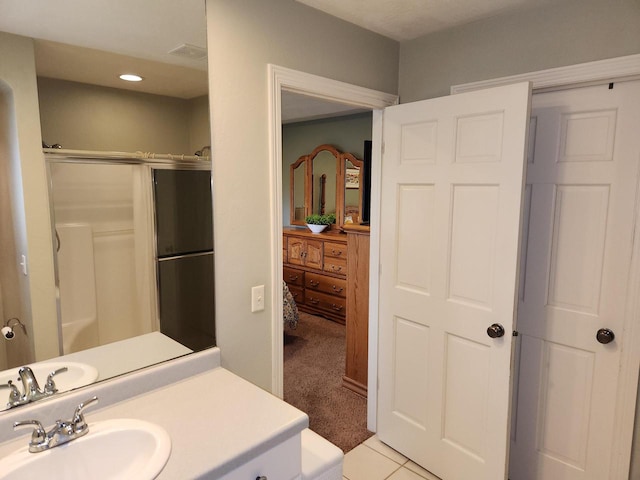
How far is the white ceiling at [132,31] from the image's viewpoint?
1.25 meters

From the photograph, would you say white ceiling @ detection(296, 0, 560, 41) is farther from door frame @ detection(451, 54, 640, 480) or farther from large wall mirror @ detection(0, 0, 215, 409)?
large wall mirror @ detection(0, 0, 215, 409)

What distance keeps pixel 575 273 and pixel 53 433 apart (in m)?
2.09

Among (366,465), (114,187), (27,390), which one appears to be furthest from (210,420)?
(366,465)

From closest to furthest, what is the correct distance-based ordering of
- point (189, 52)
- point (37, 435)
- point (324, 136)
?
point (37, 435) < point (189, 52) < point (324, 136)

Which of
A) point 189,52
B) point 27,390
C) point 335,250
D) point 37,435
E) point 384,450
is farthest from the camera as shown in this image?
point 335,250

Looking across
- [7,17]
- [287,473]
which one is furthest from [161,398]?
→ [7,17]

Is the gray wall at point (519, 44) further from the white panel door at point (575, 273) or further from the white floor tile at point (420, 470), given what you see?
the white floor tile at point (420, 470)

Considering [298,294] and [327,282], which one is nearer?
[327,282]

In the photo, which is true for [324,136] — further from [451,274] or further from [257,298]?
[257,298]

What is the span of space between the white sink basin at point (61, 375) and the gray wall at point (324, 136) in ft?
12.6

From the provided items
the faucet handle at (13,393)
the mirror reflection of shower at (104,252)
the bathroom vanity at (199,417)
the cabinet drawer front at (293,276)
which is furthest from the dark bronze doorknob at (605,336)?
the cabinet drawer front at (293,276)

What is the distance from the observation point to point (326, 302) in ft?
15.7

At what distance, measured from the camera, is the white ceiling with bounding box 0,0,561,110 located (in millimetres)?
1249

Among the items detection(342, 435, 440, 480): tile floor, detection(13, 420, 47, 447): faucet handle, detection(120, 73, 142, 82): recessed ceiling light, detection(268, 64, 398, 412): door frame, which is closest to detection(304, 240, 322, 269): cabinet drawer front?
detection(342, 435, 440, 480): tile floor
